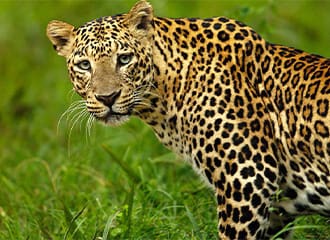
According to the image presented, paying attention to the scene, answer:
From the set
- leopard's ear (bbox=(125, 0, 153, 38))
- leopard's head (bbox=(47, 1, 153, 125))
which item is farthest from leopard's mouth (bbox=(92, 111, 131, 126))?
leopard's ear (bbox=(125, 0, 153, 38))

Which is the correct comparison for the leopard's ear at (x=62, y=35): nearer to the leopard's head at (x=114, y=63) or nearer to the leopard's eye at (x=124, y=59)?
the leopard's head at (x=114, y=63)

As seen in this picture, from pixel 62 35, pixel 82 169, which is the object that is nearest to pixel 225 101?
pixel 62 35

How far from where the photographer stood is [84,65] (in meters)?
8.83

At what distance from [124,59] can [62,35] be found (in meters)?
0.72

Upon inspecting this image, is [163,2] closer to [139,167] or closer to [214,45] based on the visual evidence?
[139,167]

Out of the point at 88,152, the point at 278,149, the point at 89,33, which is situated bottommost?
the point at 88,152

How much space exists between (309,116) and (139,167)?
2600 mm

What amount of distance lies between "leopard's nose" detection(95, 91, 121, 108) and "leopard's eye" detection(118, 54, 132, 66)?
0.92ft

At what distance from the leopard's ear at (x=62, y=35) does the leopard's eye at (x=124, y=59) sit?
0.59 m

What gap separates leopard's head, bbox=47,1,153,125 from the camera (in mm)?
8617

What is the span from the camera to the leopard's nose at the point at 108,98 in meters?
8.55

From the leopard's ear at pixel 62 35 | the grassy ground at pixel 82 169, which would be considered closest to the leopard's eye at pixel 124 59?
the leopard's ear at pixel 62 35

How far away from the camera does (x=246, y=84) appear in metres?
8.78

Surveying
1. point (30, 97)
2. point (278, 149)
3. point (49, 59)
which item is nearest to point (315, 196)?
point (278, 149)
